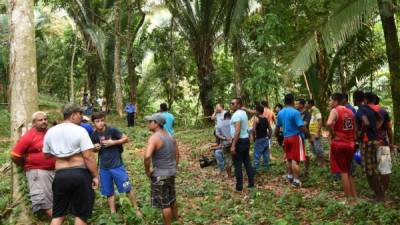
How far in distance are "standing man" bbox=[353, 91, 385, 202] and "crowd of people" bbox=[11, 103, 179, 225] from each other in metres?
3.00

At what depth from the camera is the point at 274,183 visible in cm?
970

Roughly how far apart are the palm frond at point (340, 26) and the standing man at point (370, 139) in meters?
1.37

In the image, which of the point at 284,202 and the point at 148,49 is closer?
the point at 284,202

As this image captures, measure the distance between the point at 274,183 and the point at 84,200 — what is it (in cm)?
532

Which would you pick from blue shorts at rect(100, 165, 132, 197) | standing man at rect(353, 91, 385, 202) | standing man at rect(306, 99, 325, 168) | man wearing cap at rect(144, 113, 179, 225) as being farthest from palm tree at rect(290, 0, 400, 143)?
blue shorts at rect(100, 165, 132, 197)

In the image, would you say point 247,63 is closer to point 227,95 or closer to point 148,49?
point 227,95

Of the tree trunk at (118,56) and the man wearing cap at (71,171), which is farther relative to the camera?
the tree trunk at (118,56)

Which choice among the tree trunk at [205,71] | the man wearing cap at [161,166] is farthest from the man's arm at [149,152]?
the tree trunk at [205,71]

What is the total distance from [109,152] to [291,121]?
366 centimetres

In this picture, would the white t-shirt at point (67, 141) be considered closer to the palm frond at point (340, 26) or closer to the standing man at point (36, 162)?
the standing man at point (36, 162)

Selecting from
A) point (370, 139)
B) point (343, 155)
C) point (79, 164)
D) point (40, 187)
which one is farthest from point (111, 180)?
point (370, 139)

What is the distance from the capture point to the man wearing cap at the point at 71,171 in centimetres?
515

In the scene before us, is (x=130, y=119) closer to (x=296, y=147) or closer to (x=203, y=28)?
(x=203, y=28)

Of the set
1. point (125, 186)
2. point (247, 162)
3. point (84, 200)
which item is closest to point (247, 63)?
point (247, 162)
